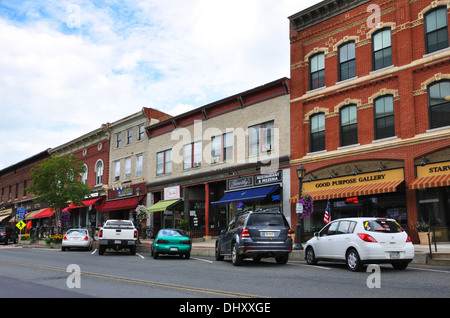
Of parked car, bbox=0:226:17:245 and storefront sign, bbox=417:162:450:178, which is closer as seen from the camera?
storefront sign, bbox=417:162:450:178

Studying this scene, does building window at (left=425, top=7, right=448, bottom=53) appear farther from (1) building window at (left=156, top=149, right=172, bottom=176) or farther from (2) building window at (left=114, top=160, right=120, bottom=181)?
(2) building window at (left=114, top=160, right=120, bottom=181)

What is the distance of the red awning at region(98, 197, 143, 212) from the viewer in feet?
125

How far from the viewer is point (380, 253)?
12.3 meters

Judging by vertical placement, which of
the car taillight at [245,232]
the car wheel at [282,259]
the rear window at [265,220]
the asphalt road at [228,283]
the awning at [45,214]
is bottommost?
the asphalt road at [228,283]

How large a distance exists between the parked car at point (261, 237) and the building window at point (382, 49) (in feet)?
37.9

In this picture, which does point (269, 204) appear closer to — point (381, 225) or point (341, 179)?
point (341, 179)

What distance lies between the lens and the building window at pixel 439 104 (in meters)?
19.8

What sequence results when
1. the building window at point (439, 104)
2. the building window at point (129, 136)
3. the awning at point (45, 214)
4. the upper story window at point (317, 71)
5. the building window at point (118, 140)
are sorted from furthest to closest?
the awning at point (45, 214) < the building window at point (118, 140) < the building window at point (129, 136) < the upper story window at point (317, 71) < the building window at point (439, 104)

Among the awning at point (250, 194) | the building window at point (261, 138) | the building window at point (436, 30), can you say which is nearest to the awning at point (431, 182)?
the building window at point (436, 30)

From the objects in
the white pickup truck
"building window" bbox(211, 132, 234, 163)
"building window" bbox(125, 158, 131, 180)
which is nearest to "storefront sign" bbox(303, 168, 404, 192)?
"building window" bbox(211, 132, 234, 163)

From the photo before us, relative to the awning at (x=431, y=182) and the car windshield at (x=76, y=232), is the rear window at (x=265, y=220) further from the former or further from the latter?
the car windshield at (x=76, y=232)

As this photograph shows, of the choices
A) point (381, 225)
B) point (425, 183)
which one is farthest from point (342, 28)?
point (381, 225)

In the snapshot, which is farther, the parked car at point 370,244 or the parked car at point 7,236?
the parked car at point 7,236

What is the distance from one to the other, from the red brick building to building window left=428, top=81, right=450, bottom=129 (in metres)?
0.04
